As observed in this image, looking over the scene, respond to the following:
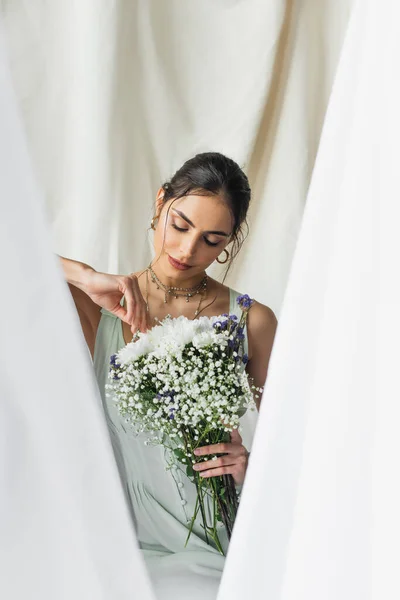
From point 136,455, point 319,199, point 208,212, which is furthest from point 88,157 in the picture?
point 319,199

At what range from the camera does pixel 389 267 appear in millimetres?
398

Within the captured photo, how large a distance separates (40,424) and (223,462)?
2.34ft

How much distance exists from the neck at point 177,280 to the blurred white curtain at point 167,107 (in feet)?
1.62

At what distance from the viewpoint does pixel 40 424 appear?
38 cm

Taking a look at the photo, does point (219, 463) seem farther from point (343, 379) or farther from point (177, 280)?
point (343, 379)

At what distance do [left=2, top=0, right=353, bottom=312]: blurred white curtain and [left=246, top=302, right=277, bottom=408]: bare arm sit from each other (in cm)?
49

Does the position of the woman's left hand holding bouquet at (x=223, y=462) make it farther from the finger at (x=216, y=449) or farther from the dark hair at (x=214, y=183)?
the dark hair at (x=214, y=183)

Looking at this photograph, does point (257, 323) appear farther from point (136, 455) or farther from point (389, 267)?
point (389, 267)

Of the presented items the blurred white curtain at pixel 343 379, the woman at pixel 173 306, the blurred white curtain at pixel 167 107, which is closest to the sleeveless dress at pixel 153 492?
the woman at pixel 173 306

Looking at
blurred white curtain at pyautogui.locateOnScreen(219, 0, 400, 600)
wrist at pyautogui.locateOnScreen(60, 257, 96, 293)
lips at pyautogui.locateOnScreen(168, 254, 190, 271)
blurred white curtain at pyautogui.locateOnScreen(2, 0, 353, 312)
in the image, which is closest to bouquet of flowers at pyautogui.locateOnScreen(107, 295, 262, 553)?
wrist at pyautogui.locateOnScreen(60, 257, 96, 293)

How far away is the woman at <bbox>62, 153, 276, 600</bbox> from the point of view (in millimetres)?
1204

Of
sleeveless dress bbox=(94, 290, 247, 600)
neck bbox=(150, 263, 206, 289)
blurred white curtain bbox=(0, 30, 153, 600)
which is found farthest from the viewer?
neck bbox=(150, 263, 206, 289)

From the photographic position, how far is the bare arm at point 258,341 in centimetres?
138

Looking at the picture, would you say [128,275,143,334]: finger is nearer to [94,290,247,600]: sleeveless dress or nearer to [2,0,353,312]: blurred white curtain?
[94,290,247,600]: sleeveless dress
